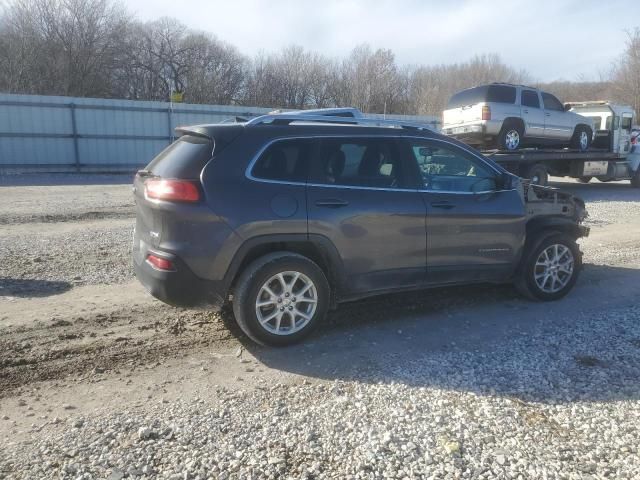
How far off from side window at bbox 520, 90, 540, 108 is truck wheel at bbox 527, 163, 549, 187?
5.76ft

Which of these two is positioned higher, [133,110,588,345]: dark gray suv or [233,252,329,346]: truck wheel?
[133,110,588,345]: dark gray suv

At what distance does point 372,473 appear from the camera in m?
2.69

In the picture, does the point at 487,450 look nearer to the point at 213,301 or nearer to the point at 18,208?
the point at 213,301

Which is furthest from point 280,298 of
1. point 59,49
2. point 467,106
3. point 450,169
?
point 59,49

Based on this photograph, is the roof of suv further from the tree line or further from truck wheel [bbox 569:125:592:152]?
the tree line

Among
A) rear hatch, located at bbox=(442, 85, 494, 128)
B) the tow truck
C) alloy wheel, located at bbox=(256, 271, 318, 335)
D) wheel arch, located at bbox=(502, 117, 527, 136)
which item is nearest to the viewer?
alloy wheel, located at bbox=(256, 271, 318, 335)

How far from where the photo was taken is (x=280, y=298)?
→ 414 centimetres

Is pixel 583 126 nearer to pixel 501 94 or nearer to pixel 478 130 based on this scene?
pixel 501 94

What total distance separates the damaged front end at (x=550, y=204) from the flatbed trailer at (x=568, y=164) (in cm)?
819

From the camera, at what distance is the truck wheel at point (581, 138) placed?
16.6 meters

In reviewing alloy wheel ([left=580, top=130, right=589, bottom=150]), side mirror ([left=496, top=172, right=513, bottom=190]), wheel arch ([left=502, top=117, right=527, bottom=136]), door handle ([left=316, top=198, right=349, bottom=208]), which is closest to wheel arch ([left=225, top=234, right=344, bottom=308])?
door handle ([left=316, top=198, right=349, bottom=208])

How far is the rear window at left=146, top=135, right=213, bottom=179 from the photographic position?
3920mm

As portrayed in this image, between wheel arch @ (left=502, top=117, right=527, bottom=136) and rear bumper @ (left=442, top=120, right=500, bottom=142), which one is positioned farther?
wheel arch @ (left=502, top=117, right=527, bottom=136)

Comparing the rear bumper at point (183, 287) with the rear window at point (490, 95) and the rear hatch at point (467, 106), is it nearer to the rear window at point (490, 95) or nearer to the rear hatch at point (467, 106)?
the rear hatch at point (467, 106)
